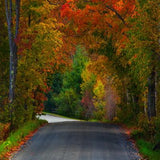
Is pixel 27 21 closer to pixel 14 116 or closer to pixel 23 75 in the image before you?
pixel 23 75

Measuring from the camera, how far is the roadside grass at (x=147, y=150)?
1572cm

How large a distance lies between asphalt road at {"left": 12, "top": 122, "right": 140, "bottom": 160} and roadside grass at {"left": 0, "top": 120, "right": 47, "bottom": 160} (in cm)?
52

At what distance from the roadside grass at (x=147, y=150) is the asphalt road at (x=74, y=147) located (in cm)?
64

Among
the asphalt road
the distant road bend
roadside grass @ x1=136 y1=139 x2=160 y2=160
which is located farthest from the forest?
the asphalt road

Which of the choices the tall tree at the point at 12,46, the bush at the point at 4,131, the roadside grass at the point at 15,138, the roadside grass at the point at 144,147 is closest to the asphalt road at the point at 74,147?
the roadside grass at the point at 15,138

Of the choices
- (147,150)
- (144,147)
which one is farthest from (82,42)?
(147,150)

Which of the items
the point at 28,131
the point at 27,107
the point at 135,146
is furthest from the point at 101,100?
the point at 135,146

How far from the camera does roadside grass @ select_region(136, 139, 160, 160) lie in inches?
619

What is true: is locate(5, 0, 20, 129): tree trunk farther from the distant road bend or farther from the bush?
the distant road bend

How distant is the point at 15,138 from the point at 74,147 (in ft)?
12.1

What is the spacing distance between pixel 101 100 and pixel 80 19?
3684cm

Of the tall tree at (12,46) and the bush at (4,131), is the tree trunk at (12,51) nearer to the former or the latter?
the tall tree at (12,46)

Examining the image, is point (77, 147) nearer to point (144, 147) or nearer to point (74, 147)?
point (74, 147)

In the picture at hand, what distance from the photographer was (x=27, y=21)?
28.7m
